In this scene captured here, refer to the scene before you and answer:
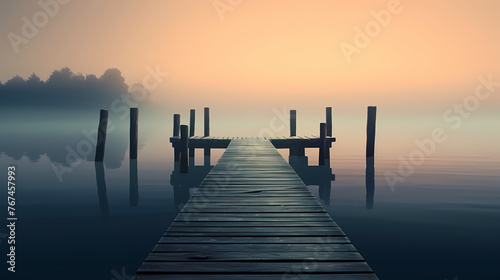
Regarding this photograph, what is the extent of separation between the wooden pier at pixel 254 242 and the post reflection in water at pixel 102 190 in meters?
5.04

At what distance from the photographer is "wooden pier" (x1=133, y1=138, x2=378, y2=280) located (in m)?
2.68

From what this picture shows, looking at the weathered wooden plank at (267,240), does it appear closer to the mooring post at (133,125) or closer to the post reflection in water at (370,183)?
the post reflection in water at (370,183)

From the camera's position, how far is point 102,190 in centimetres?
1234

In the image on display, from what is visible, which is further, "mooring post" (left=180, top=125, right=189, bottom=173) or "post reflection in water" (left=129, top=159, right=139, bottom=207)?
"mooring post" (left=180, top=125, right=189, bottom=173)

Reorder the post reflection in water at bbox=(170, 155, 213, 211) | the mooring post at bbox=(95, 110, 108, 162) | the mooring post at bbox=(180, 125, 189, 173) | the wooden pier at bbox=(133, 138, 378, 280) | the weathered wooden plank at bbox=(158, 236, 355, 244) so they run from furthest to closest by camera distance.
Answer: the mooring post at bbox=(95, 110, 108, 162) < the mooring post at bbox=(180, 125, 189, 173) < the post reflection in water at bbox=(170, 155, 213, 211) < the weathered wooden plank at bbox=(158, 236, 355, 244) < the wooden pier at bbox=(133, 138, 378, 280)

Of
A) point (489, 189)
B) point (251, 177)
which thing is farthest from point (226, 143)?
point (489, 189)

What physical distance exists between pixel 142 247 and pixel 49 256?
1.49 m

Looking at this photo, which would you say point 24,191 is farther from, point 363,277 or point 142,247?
point 363,277

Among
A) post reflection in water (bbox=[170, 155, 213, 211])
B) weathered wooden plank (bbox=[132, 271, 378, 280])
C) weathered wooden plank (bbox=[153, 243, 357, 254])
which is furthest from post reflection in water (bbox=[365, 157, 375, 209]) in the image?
weathered wooden plank (bbox=[132, 271, 378, 280])

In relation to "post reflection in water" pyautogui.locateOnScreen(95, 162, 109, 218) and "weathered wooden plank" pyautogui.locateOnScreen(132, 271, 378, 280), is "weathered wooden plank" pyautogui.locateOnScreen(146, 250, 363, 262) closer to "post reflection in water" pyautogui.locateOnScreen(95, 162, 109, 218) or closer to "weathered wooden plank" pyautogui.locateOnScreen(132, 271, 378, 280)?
"weathered wooden plank" pyautogui.locateOnScreen(132, 271, 378, 280)

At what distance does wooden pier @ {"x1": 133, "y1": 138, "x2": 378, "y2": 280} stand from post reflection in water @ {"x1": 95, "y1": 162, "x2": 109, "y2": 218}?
5038mm

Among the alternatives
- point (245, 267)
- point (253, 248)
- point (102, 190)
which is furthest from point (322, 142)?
point (245, 267)

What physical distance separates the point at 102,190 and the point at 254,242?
34.1ft

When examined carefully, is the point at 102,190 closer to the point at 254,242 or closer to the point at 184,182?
the point at 184,182
